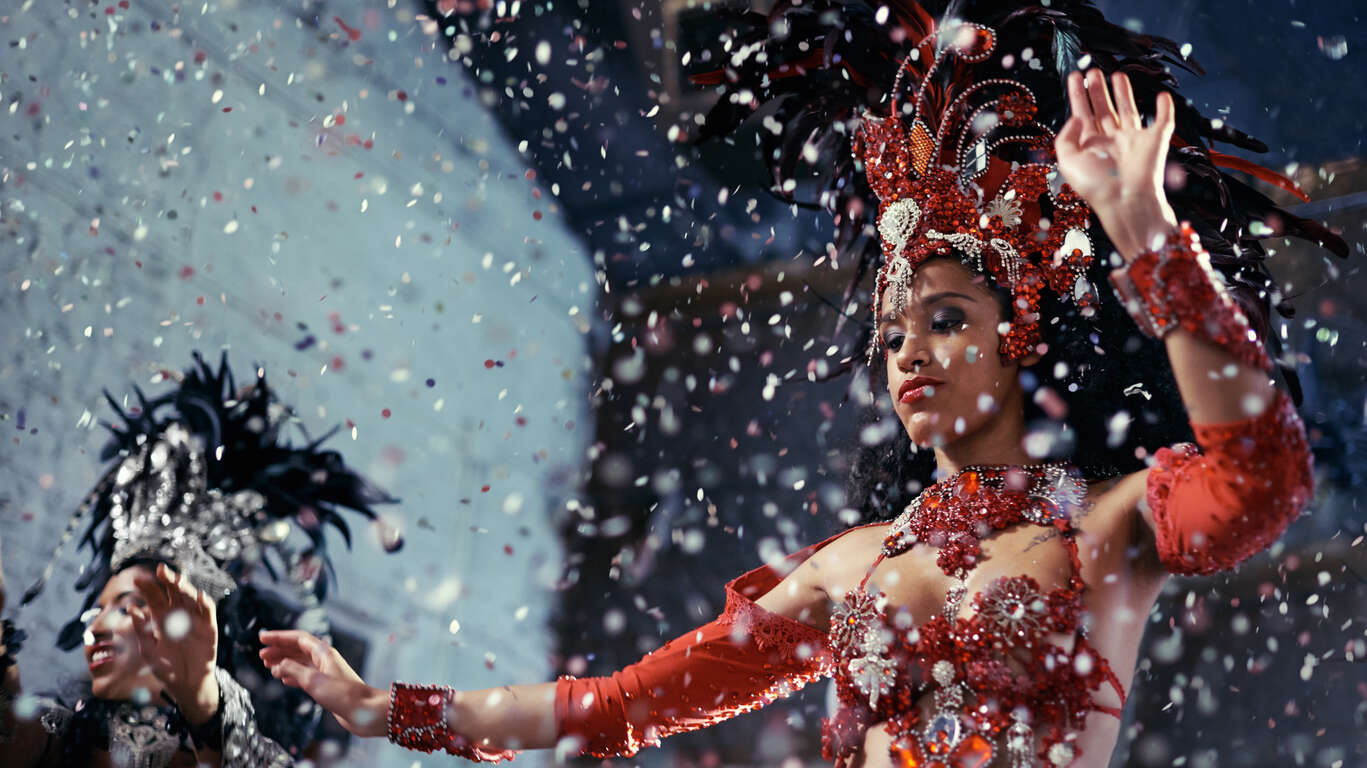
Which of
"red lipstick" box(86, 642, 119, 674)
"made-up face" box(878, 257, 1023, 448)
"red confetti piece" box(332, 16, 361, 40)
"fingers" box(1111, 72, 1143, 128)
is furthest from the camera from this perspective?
"red confetti piece" box(332, 16, 361, 40)

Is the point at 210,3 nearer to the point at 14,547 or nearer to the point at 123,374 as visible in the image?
the point at 123,374

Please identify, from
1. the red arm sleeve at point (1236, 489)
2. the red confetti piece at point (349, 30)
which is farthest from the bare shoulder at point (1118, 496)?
the red confetti piece at point (349, 30)

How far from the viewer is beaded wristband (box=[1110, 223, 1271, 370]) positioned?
1.34 meters

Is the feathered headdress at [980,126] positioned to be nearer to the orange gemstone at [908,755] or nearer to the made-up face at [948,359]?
the made-up face at [948,359]

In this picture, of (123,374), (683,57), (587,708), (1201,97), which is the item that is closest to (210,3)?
(123,374)

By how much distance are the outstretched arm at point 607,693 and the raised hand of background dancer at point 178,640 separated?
1.98 ft

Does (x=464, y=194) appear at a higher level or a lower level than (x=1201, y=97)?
higher

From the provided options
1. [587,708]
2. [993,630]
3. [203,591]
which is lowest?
[993,630]

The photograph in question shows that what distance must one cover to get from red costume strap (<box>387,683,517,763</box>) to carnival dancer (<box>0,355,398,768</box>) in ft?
2.51

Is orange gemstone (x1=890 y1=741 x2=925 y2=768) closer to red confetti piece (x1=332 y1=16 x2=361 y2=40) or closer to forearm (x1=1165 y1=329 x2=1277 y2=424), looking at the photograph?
forearm (x1=1165 y1=329 x2=1277 y2=424)

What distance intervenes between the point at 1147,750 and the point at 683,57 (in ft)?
8.34

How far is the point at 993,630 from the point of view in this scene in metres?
1.62

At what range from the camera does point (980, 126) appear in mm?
1912

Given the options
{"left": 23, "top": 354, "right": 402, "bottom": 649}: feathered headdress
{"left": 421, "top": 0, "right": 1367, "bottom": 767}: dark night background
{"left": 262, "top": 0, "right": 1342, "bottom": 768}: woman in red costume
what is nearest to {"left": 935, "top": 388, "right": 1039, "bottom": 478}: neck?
{"left": 262, "top": 0, "right": 1342, "bottom": 768}: woman in red costume
